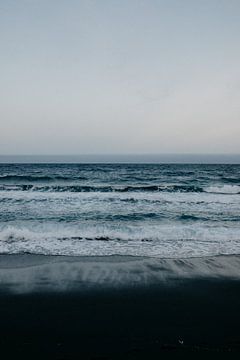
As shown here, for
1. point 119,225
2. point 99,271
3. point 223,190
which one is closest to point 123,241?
point 119,225

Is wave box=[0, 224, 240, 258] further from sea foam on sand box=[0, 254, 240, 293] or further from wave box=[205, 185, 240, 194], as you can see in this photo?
wave box=[205, 185, 240, 194]

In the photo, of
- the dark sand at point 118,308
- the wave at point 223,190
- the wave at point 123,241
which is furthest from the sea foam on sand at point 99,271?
the wave at point 223,190

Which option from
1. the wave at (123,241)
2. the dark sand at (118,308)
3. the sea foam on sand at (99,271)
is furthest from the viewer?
the wave at (123,241)

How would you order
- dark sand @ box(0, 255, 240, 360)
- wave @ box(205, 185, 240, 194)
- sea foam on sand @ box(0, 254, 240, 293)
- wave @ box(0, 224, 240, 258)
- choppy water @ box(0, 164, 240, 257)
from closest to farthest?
dark sand @ box(0, 255, 240, 360), sea foam on sand @ box(0, 254, 240, 293), wave @ box(0, 224, 240, 258), choppy water @ box(0, 164, 240, 257), wave @ box(205, 185, 240, 194)

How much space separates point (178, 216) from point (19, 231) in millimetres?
6790

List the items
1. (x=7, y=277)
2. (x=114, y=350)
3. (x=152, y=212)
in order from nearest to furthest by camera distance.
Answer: (x=114, y=350) → (x=7, y=277) → (x=152, y=212)

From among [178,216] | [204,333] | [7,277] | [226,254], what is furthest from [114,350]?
[178,216]

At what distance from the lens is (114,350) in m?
3.85

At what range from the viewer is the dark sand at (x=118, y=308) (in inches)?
155

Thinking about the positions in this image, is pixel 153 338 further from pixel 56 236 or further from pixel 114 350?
pixel 56 236

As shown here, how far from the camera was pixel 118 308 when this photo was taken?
5102mm

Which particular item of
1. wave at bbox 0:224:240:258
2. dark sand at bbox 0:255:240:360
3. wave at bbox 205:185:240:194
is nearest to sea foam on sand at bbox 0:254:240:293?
dark sand at bbox 0:255:240:360

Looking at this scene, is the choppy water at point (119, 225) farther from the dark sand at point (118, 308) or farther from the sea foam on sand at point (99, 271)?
the dark sand at point (118, 308)

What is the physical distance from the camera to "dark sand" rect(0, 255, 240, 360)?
3928 millimetres
